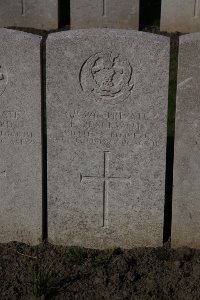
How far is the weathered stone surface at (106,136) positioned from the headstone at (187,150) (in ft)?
0.35

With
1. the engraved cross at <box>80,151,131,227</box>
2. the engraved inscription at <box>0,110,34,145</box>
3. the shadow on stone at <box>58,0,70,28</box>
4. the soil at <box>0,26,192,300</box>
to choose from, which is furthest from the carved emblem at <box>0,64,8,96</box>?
the shadow on stone at <box>58,0,70,28</box>

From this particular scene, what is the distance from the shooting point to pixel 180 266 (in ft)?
15.2

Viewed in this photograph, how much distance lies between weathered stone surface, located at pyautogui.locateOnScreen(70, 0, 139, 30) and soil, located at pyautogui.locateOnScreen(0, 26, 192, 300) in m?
5.95

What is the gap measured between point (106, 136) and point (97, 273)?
0.93m

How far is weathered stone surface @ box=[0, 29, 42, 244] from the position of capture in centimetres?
450

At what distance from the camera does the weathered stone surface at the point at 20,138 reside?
4.50 meters

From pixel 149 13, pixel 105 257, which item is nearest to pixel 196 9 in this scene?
pixel 149 13

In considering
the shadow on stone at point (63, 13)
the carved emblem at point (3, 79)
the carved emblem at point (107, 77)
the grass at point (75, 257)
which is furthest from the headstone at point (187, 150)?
the shadow on stone at point (63, 13)

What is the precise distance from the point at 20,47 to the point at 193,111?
122cm

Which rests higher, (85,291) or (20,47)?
(20,47)

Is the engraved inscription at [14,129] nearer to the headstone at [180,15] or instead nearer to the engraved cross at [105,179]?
the engraved cross at [105,179]

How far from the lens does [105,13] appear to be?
1029 centimetres

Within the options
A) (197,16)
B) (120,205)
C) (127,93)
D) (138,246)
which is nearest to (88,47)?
(127,93)

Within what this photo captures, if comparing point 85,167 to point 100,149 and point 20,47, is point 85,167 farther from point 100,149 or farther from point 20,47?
point 20,47
